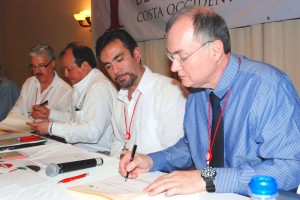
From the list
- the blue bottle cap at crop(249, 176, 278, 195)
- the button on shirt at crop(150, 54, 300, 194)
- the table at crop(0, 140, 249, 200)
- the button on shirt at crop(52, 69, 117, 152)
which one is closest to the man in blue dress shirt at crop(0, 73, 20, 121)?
the button on shirt at crop(52, 69, 117, 152)

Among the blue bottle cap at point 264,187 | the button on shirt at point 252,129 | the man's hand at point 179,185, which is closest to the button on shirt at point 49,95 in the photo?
the button on shirt at point 252,129

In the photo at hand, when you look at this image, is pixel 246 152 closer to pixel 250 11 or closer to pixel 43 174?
pixel 43 174

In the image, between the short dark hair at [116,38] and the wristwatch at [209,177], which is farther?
the short dark hair at [116,38]

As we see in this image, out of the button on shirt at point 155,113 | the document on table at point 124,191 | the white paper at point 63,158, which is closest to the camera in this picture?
the document on table at point 124,191

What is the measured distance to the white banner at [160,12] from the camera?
101 inches

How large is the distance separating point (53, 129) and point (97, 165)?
43.7 inches

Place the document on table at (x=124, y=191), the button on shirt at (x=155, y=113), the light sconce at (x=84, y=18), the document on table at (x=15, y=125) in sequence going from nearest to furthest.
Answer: the document on table at (x=124, y=191) → the button on shirt at (x=155, y=113) → the document on table at (x=15, y=125) → the light sconce at (x=84, y=18)

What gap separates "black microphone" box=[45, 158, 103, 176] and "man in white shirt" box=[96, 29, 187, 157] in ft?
2.25

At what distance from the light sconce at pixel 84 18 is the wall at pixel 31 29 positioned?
3.7 inches

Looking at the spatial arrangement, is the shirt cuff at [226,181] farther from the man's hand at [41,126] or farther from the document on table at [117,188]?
the man's hand at [41,126]

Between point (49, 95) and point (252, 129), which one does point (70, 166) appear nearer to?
point (252, 129)

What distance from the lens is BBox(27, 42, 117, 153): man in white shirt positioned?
8.55 ft

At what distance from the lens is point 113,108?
8.53 feet

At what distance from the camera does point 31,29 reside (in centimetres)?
668
